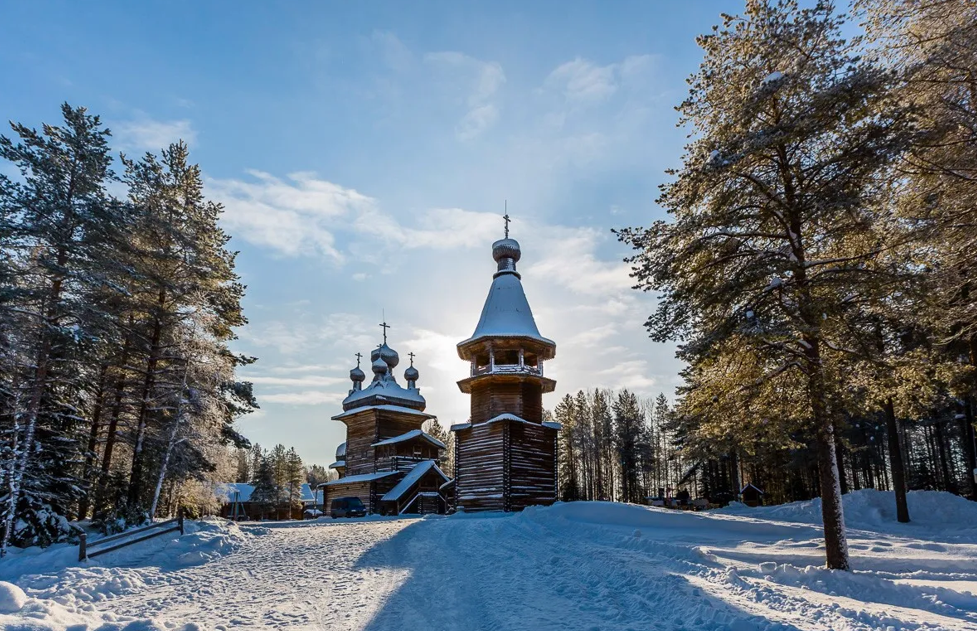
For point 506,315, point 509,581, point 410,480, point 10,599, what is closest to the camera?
point 10,599

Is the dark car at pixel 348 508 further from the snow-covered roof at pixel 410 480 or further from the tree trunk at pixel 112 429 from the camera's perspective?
the tree trunk at pixel 112 429

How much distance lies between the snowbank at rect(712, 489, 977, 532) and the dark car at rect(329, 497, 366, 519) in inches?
1024

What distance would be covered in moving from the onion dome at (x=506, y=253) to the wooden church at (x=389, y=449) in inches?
599

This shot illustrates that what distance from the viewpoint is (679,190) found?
40.3 feet

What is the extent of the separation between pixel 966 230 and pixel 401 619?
1292 cm

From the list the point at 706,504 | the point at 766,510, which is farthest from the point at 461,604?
the point at 706,504

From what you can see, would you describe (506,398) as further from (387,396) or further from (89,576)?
(89,576)

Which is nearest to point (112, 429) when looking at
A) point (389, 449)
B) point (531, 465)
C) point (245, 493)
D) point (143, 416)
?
point (143, 416)

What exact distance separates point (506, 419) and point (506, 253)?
37.7 ft

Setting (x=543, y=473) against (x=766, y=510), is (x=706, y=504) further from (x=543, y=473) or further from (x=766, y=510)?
(x=543, y=473)

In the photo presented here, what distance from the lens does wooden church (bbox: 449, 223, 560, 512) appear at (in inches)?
1237

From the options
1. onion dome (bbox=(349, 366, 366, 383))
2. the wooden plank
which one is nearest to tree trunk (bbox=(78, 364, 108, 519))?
the wooden plank

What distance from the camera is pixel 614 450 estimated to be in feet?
197

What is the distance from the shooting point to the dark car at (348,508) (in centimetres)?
3900
